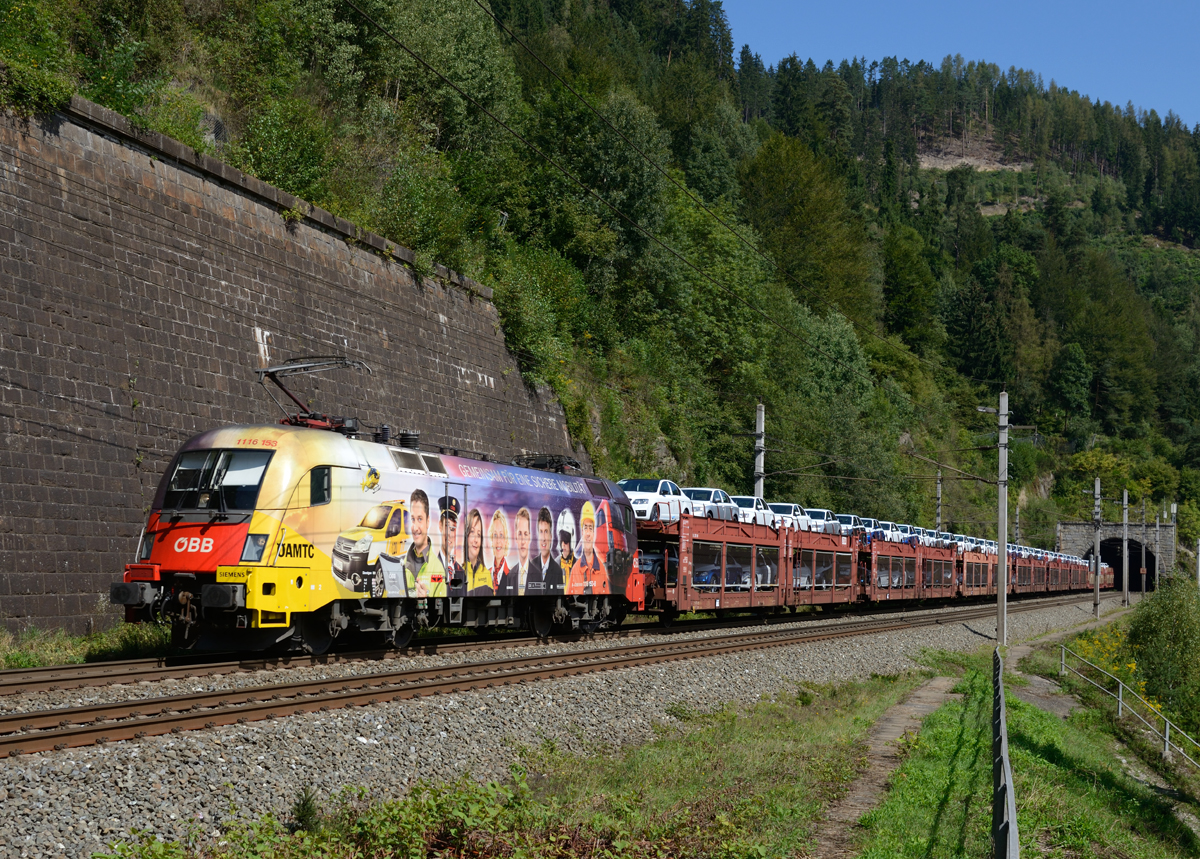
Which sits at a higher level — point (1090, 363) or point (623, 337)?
point (1090, 363)

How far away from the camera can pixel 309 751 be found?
33.9ft

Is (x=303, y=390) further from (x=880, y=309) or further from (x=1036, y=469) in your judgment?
(x=1036, y=469)

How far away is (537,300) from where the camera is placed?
39594 mm

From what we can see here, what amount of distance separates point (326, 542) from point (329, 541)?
0.23 feet

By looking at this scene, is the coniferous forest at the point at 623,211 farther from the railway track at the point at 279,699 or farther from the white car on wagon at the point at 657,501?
the railway track at the point at 279,699

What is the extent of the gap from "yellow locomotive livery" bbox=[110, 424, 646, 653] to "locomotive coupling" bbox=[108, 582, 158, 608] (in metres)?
0.02

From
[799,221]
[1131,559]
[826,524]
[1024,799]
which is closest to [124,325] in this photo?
[1024,799]

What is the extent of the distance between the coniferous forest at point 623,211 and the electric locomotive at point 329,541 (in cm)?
849

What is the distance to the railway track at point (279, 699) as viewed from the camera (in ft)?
31.9

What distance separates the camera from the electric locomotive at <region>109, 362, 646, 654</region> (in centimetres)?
1500

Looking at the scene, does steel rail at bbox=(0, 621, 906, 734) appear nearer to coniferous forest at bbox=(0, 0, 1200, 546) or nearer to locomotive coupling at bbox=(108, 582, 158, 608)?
locomotive coupling at bbox=(108, 582, 158, 608)

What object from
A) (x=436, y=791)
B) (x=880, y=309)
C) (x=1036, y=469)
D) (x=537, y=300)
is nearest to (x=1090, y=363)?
(x=1036, y=469)

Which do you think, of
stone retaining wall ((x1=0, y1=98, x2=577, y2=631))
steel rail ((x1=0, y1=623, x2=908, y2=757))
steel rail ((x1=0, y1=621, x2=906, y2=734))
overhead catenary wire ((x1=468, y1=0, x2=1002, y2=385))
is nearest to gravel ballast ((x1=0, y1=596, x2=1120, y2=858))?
steel rail ((x1=0, y1=623, x2=908, y2=757))

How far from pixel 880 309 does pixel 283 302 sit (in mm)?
90447
